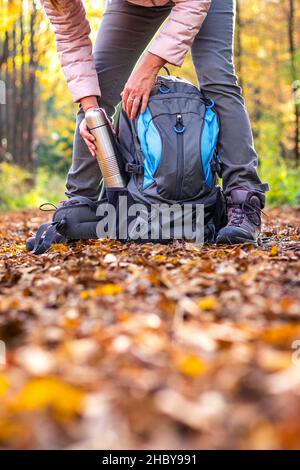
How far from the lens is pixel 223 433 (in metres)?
1.01

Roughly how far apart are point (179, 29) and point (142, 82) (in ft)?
1.04

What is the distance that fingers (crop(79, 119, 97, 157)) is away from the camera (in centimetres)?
330

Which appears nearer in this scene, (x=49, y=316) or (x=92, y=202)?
(x=49, y=316)

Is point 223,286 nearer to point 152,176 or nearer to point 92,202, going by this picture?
point 152,176

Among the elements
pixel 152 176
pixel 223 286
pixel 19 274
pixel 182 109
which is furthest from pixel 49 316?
pixel 182 109

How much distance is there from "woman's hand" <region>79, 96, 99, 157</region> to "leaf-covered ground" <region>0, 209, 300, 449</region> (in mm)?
1261

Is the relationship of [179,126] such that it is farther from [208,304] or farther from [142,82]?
[208,304]

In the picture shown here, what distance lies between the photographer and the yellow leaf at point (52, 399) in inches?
42.1

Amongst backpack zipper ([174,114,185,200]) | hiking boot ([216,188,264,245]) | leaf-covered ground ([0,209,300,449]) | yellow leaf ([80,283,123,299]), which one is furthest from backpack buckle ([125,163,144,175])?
yellow leaf ([80,283,123,299])

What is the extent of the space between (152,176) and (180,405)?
6.88 feet

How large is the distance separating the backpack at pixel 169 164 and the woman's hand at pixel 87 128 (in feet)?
0.48

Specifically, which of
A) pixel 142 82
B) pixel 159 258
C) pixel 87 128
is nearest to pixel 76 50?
pixel 87 128

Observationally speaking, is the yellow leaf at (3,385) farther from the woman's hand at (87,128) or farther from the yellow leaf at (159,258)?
the woman's hand at (87,128)

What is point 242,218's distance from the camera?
3059 mm
